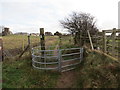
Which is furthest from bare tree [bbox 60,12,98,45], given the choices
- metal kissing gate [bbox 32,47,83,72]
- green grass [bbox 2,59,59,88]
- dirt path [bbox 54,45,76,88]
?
green grass [bbox 2,59,59,88]

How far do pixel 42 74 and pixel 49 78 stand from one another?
0.53m

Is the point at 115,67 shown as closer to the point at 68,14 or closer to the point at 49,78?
the point at 49,78

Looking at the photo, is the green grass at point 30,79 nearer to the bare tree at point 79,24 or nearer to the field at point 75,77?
the field at point 75,77

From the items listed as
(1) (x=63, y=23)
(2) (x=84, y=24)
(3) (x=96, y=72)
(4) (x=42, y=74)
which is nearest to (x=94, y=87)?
(3) (x=96, y=72)

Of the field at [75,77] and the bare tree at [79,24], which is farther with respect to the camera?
the bare tree at [79,24]

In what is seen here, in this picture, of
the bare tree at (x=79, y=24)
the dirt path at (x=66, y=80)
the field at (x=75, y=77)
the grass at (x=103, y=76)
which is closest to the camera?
the grass at (x=103, y=76)

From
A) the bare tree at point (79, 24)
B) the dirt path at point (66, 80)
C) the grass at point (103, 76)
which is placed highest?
the bare tree at point (79, 24)

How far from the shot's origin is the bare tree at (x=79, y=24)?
12438 mm

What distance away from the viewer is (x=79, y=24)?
13836 millimetres

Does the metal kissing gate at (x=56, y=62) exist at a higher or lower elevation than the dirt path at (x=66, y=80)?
higher

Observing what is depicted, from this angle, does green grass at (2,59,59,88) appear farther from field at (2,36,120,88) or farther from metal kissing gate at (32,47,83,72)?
metal kissing gate at (32,47,83,72)

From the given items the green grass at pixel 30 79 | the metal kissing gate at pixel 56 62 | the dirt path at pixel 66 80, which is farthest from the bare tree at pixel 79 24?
the green grass at pixel 30 79

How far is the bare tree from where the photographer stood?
12438mm

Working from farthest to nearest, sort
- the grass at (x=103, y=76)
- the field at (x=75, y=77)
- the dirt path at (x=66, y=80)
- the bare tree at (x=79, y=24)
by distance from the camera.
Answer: the bare tree at (x=79, y=24) < the dirt path at (x=66, y=80) < the field at (x=75, y=77) < the grass at (x=103, y=76)
